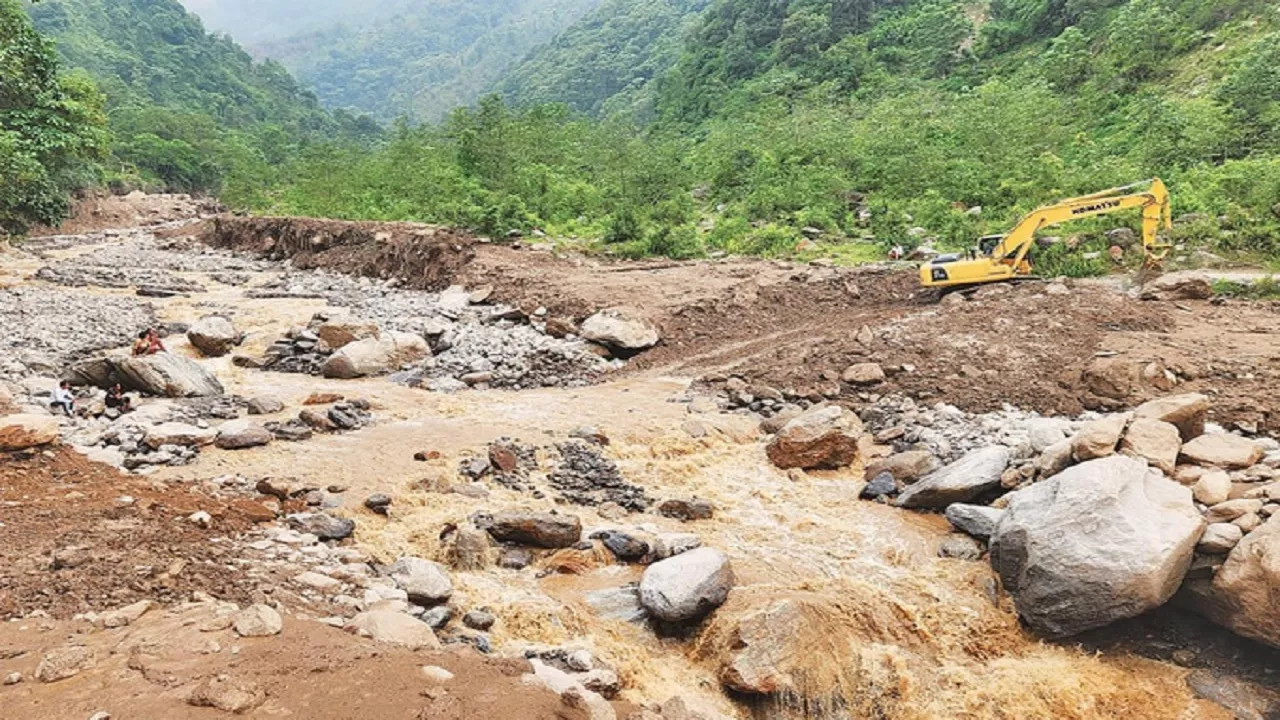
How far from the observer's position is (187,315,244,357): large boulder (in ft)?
46.4

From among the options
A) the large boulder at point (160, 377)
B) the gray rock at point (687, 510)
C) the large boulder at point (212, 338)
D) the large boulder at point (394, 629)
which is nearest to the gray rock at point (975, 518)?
the gray rock at point (687, 510)

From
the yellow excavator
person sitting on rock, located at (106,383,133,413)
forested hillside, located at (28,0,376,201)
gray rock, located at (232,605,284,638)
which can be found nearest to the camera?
gray rock, located at (232,605,284,638)

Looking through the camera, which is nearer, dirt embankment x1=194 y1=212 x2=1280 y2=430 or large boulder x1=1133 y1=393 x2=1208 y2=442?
large boulder x1=1133 y1=393 x2=1208 y2=442

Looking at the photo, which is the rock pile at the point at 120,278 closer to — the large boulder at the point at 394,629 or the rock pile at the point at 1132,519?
the large boulder at the point at 394,629

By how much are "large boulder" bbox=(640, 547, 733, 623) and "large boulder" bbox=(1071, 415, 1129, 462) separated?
396cm

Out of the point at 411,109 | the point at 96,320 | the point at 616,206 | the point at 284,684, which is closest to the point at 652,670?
the point at 284,684

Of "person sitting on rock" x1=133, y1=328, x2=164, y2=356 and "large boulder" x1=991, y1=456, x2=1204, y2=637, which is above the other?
"person sitting on rock" x1=133, y1=328, x2=164, y2=356

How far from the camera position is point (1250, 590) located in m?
5.63

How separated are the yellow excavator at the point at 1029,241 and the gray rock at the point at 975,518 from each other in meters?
8.60

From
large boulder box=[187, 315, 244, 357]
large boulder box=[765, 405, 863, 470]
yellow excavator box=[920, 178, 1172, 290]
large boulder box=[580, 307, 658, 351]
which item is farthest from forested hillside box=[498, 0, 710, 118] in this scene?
large boulder box=[765, 405, 863, 470]

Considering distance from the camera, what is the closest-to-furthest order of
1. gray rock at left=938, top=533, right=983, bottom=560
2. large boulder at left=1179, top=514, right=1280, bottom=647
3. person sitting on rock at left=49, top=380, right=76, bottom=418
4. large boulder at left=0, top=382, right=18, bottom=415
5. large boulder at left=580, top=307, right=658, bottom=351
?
large boulder at left=1179, top=514, right=1280, bottom=647 < gray rock at left=938, top=533, right=983, bottom=560 < large boulder at left=0, top=382, right=18, bottom=415 < person sitting on rock at left=49, top=380, right=76, bottom=418 < large boulder at left=580, top=307, right=658, bottom=351

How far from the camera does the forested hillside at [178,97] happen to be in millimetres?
57844

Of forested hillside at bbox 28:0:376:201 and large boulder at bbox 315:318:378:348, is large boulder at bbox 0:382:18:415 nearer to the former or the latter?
large boulder at bbox 315:318:378:348

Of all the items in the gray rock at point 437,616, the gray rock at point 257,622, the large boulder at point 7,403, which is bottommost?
the gray rock at point 437,616
